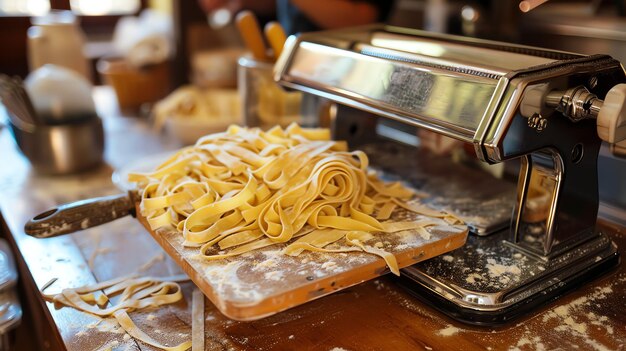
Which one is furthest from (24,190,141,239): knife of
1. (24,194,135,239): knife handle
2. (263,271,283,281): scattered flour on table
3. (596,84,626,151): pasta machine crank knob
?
(596,84,626,151): pasta machine crank knob

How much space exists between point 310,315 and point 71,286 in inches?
14.8

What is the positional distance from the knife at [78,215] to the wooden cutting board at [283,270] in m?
Answer: 0.11

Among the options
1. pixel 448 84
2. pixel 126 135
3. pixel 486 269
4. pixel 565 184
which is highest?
pixel 448 84

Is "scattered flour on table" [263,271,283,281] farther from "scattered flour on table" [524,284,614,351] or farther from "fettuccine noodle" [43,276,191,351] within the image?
"scattered flour on table" [524,284,614,351]

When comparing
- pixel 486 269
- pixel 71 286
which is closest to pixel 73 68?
pixel 71 286

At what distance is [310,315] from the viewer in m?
0.81

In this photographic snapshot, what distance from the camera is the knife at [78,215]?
829 millimetres

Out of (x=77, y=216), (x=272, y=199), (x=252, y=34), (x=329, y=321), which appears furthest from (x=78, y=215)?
(x=252, y=34)

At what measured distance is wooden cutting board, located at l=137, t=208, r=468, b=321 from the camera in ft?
2.15

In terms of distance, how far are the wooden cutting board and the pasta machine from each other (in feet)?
0.21

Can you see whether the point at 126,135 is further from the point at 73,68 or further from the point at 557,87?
the point at 557,87

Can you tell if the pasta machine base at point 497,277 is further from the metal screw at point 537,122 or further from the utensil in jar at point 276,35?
the utensil in jar at point 276,35

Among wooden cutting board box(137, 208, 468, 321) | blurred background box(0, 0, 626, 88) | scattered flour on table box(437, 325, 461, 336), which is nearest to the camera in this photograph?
wooden cutting board box(137, 208, 468, 321)

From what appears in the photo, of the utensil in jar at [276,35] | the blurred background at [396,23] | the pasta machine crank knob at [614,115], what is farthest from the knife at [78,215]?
the blurred background at [396,23]
